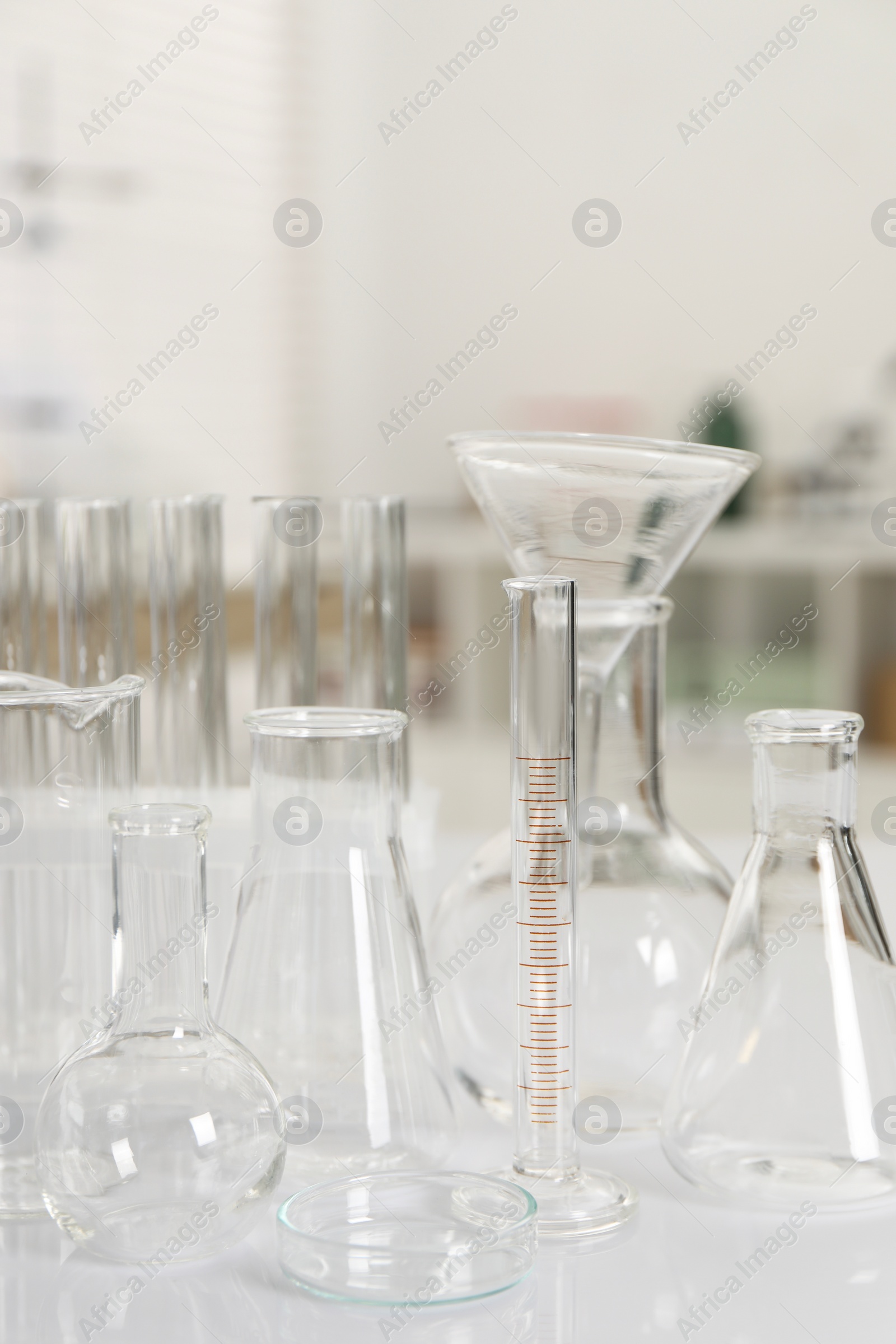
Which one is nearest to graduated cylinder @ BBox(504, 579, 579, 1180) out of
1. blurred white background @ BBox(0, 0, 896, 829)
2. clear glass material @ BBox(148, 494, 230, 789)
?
clear glass material @ BBox(148, 494, 230, 789)

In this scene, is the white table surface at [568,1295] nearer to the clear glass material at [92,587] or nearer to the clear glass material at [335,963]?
the clear glass material at [335,963]

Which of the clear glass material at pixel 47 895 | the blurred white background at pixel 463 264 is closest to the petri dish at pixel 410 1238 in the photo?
the clear glass material at pixel 47 895

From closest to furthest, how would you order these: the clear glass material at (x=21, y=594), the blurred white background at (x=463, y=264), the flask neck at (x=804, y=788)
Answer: the flask neck at (x=804, y=788) → the clear glass material at (x=21, y=594) → the blurred white background at (x=463, y=264)

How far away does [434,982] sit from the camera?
62 cm

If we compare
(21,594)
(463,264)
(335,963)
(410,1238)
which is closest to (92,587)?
(21,594)

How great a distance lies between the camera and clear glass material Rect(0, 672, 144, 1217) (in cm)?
53

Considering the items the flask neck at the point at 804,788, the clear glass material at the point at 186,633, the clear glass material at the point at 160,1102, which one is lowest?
the clear glass material at the point at 160,1102

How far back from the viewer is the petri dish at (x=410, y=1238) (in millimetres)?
468

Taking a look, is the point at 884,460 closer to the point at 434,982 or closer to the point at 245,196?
the point at 245,196

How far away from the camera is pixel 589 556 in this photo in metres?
0.60

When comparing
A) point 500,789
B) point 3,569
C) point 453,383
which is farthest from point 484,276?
point 3,569

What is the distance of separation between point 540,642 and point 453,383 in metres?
2.60

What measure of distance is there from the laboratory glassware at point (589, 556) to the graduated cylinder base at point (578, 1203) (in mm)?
77

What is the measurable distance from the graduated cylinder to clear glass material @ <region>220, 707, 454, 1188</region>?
1.9 inches
